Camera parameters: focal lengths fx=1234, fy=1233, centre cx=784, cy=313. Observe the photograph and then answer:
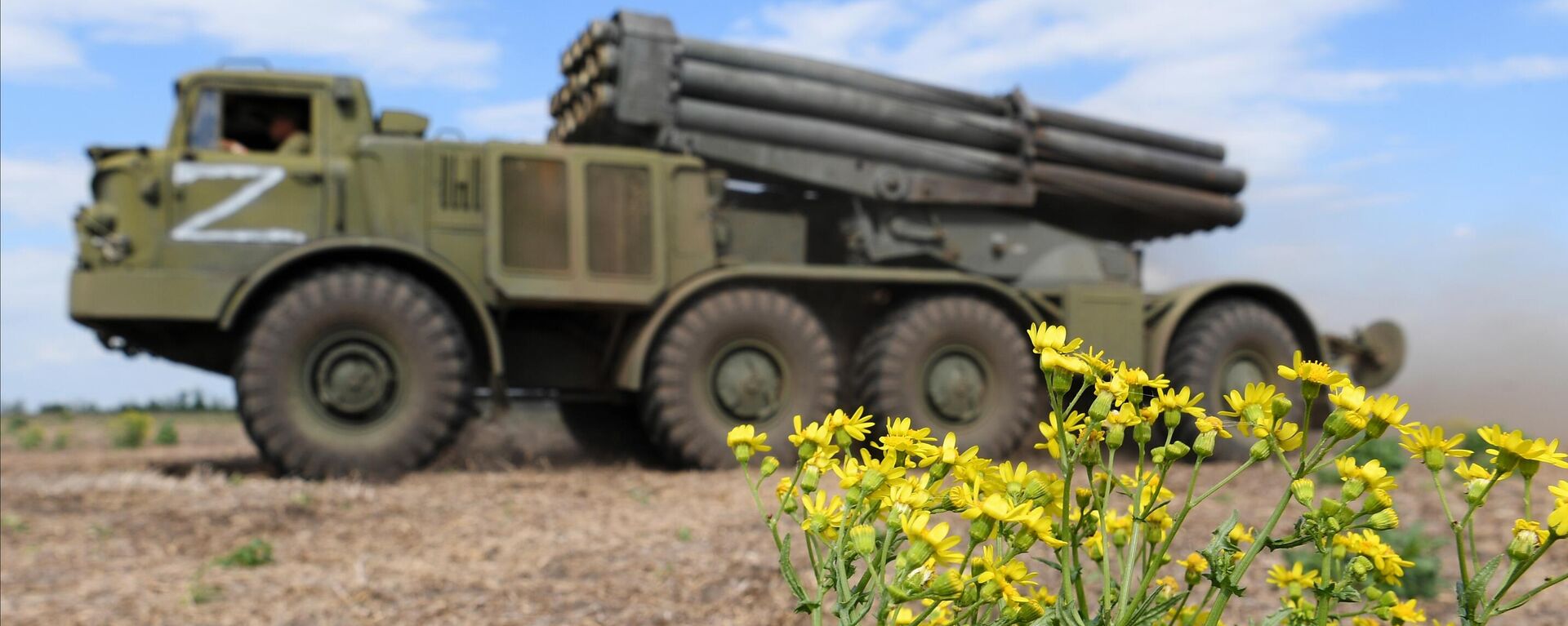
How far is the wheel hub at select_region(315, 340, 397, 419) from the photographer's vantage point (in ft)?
21.8

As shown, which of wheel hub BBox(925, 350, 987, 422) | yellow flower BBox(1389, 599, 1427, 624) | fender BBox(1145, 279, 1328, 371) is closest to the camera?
yellow flower BBox(1389, 599, 1427, 624)

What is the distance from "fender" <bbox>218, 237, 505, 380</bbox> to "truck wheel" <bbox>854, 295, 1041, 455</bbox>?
2.32m

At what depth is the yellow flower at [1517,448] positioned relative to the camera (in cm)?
139

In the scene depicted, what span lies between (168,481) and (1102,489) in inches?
230

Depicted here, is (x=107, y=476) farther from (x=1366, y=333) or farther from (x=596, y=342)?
(x=1366, y=333)

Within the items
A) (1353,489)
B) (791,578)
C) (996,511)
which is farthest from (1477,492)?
(791,578)

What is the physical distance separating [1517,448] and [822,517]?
0.81 m

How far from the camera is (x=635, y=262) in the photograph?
7145 mm

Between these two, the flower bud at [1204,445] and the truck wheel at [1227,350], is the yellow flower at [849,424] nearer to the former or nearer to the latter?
the flower bud at [1204,445]

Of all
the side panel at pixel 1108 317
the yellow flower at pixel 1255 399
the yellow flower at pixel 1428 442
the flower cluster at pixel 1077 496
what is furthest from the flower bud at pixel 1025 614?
the side panel at pixel 1108 317

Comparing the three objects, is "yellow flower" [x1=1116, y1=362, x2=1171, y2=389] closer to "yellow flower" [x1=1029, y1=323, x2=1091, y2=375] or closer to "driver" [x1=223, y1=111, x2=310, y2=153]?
"yellow flower" [x1=1029, y1=323, x2=1091, y2=375]

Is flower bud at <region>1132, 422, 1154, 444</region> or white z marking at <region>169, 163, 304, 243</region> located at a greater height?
white z marking at <region>169, 163, 304, 243</region>

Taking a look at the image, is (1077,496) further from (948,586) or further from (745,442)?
(745,442)

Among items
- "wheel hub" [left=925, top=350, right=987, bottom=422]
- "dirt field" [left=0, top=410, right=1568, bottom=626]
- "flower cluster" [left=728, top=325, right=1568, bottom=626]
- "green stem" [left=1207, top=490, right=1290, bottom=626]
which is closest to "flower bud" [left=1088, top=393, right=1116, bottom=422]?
"flower cluster" [left=728, top=325, right=1568, bottom=626]
